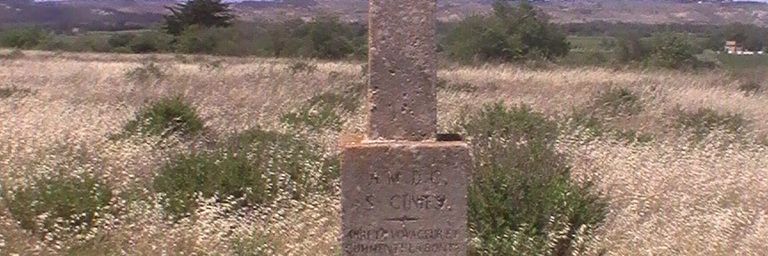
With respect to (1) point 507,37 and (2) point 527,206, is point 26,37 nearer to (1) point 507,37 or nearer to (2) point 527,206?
(1) point 507,37

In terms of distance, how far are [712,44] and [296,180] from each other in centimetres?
3732

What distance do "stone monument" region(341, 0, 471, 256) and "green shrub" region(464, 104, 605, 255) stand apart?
5.57ft

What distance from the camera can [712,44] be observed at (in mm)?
42938

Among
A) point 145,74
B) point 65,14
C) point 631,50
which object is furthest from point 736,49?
point 145,74

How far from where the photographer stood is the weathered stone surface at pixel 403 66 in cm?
468

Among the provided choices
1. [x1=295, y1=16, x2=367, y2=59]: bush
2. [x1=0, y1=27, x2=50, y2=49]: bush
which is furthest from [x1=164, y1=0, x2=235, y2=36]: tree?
[x1=0, y1=27, x2=50, y2=49]: bush

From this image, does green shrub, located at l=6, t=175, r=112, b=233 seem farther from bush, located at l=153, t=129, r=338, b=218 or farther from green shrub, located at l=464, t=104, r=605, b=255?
green shrub, located at l=464, t=104, r=605, b=255

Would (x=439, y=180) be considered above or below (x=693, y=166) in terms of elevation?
above

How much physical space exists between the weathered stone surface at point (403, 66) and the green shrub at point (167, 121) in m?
6.32

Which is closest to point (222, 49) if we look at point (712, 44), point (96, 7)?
point (96, 7)

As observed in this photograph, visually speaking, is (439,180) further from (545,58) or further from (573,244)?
(545,58)

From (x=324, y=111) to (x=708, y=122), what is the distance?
16.0ft

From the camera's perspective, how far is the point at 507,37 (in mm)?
33844

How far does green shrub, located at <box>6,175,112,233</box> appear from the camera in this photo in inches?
280
